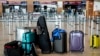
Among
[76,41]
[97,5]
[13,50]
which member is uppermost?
[97,5]

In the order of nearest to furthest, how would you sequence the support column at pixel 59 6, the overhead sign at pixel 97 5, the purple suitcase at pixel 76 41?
the purple suitcase at pixel 76 41, the overhead sign at pixel 97 5, the support column at pixel 59 6

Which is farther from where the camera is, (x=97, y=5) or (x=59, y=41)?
(x=97, y=5)

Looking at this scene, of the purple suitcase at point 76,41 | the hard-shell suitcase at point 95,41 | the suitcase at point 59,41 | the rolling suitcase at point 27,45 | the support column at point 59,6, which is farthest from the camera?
the support column at point 59,6

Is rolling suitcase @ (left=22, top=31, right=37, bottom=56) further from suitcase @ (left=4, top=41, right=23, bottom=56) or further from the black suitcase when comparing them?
the black suitcase

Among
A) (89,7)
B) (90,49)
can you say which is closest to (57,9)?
(89,7)

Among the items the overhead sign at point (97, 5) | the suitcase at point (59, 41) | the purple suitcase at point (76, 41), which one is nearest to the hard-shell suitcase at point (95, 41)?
the purple suitcase at point (76, 41)

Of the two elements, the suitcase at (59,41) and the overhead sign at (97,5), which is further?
the overhead sign at (97,5)

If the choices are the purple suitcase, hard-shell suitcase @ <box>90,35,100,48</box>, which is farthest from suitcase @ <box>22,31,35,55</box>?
hard-shell suitcase @ <box>90,35,100,48</box>

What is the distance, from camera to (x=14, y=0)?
21.3 metres

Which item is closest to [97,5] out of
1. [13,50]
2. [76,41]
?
[76,41]

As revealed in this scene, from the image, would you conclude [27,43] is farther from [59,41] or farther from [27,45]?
[59,41]

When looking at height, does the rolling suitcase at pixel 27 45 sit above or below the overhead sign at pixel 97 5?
below

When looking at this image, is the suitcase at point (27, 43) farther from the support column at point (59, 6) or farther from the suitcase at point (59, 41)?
the support column at point (59, 6)

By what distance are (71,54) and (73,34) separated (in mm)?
648
